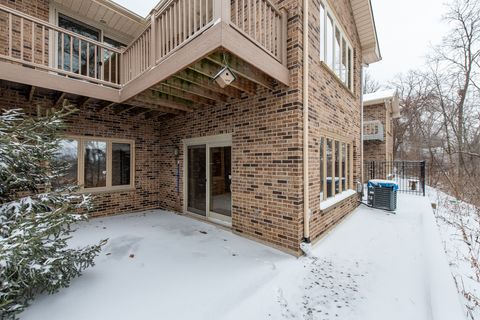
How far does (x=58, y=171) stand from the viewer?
309 centimetres

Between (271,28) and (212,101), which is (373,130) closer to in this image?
(212,101)

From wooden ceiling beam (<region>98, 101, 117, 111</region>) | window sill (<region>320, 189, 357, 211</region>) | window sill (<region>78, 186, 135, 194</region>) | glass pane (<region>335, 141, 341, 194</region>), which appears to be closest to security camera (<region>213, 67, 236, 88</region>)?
window sill (<region>320, 189, 357, 211</region>)

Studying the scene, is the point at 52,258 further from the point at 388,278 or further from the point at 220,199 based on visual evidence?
the point at 388,278

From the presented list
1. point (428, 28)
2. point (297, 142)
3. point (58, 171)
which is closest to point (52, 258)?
point (58, 171)

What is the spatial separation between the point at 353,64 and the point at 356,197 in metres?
4.56

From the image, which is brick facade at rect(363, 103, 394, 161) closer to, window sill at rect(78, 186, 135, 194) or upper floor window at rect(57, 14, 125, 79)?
window sill at rect(78, 186, 135, 194)

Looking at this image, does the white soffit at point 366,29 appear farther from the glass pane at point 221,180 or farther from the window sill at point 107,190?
the window sill at point 107,190

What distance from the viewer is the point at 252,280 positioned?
309 centimetres

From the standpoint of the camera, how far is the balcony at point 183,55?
120 inches

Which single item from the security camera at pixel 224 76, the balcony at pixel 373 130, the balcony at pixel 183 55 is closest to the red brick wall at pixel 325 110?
the balcony at pixel 183 55

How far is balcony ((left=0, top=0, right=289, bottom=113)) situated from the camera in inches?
120

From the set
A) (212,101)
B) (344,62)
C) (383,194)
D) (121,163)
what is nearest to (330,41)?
(344,62)

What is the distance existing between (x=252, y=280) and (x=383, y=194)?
5.93 metres

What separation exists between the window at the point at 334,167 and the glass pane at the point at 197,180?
3.08 metres
